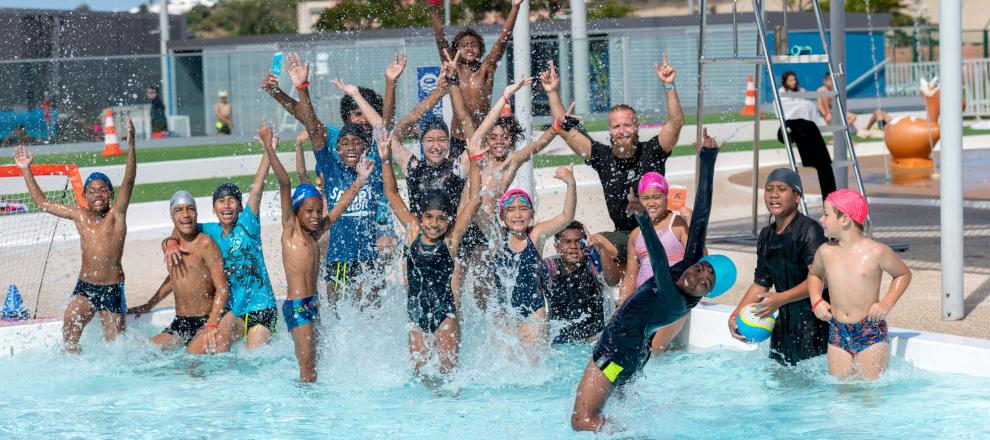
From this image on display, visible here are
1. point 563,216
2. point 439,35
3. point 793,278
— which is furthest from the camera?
point 439,35

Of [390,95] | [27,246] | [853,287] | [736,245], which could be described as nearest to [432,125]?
[390,95]

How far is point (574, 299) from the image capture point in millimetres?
7738

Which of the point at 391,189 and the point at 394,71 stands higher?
the point at 394,71

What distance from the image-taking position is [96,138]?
2495 centimetres

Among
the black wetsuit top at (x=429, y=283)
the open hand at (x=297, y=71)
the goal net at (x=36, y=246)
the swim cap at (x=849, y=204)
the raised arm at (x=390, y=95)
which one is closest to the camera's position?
the swim cap at (x=849, y=204)

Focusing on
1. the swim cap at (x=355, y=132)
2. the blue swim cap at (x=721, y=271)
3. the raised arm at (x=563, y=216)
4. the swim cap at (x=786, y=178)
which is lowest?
the blue swim cap at (x=721, y=271)

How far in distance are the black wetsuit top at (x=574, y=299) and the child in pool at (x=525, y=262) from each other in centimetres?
13

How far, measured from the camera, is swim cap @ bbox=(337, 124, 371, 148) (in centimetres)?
783

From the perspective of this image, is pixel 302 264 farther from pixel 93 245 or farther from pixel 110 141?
pixel 110 141

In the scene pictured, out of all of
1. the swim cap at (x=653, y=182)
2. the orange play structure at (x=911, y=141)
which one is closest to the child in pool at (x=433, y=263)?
the swim cap at (x=653, y=182)

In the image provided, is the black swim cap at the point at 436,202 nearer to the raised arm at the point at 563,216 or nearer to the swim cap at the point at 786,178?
the raised arm at the point at 563,216

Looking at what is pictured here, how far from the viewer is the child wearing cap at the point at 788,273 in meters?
6.55

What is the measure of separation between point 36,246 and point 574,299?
6213mm

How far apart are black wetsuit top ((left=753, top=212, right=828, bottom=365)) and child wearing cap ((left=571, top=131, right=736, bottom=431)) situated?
1.04 meters
